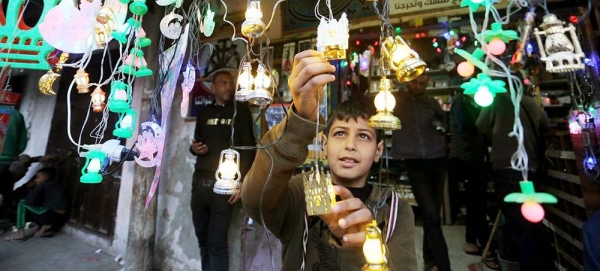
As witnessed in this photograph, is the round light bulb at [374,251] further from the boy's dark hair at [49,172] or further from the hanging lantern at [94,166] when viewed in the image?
the boy's dark hair at [49,172]

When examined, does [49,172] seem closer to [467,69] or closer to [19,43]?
[19,43]

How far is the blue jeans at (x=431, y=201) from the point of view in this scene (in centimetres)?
235

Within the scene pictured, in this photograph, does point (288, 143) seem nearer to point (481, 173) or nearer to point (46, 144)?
point (481, 173)

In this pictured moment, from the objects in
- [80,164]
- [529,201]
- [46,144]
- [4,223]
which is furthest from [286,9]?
[4,223]

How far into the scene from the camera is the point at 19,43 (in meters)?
1.25

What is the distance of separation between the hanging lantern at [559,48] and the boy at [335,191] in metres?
0.49

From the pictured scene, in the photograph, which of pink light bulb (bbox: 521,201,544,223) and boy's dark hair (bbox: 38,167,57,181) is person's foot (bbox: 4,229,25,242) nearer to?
boy's dark hair (bbox: 38,167,57,181)

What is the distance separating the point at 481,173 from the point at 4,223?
7.32 m

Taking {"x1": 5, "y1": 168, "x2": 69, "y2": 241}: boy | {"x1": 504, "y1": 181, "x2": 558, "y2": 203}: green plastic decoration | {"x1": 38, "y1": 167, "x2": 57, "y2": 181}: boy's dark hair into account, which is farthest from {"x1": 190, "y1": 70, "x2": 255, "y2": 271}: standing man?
{"x1": 38, "y1": 167, "x2": 57, "y2": 181}: boy's dark hair

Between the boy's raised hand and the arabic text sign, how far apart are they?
2515mm

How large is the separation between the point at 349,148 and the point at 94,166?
1072 millimetres

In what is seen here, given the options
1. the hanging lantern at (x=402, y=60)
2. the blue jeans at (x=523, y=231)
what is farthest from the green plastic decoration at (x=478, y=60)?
the blue jeans at (x=523, y=231)

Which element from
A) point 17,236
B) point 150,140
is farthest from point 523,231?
point 17,236

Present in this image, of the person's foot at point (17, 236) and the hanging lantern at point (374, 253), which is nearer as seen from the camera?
the hanging lantern at point (374, 253)
